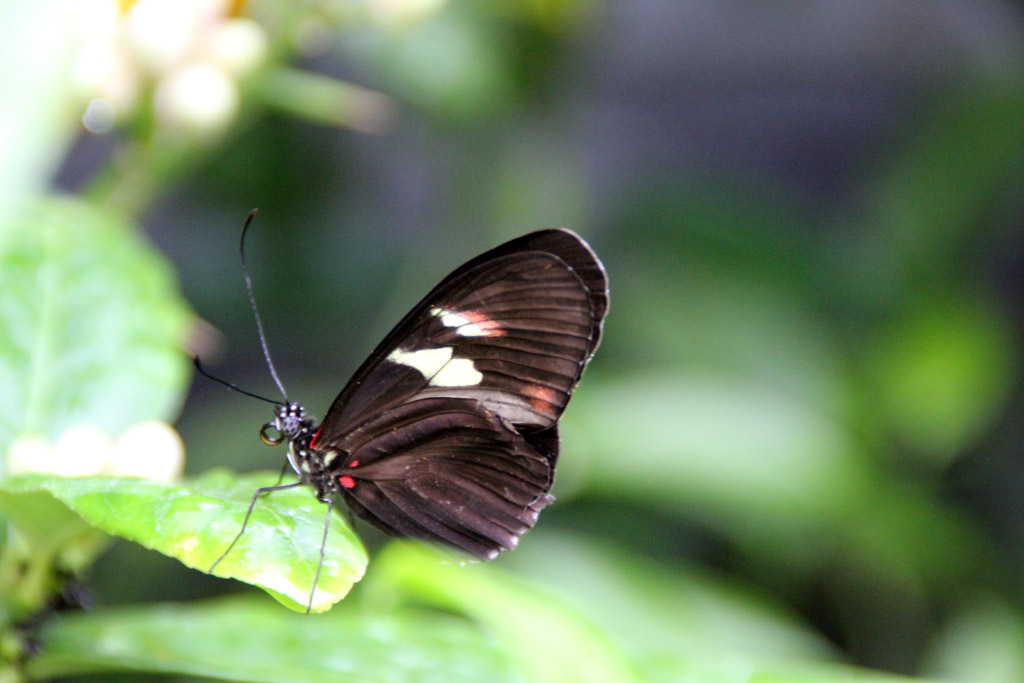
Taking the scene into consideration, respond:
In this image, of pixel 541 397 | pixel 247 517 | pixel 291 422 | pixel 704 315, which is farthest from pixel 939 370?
pixel 247 517

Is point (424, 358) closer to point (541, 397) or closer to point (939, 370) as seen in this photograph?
point (541, 397)

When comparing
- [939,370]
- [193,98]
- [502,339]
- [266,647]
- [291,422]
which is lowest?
[266,647]

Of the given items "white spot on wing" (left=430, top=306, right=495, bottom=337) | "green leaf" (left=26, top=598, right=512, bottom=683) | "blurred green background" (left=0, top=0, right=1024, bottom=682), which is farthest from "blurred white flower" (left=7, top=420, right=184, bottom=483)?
"blurred green background" (left=0, top=0, right=1024, bottom=682)

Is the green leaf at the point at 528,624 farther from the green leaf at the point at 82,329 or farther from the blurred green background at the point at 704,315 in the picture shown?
the blurred green background at the point at 704,315

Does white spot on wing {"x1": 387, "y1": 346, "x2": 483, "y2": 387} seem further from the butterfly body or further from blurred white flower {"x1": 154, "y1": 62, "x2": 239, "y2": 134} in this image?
blurred white flower {"x1": 154, "y1": 62, "x2": 239, "y2": 134}

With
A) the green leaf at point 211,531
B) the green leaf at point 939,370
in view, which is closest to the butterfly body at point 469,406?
the green leaf at point 211,531
